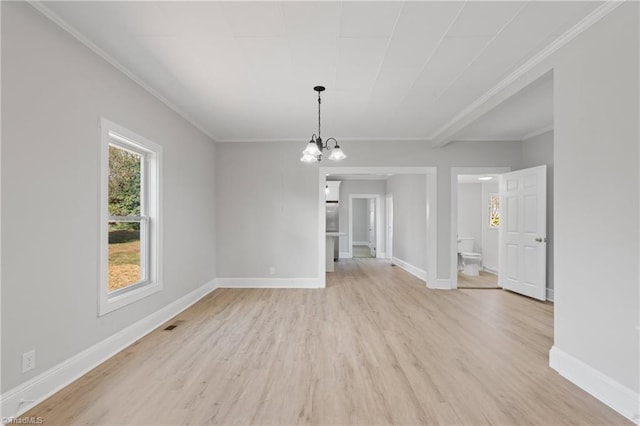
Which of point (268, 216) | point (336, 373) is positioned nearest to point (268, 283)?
point (268, 216)

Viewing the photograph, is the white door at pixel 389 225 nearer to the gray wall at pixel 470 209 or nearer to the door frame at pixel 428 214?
the gray wall at pixel 470 209

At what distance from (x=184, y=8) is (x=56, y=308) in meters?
2.37

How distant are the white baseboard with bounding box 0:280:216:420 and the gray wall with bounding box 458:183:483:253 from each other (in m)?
7.35

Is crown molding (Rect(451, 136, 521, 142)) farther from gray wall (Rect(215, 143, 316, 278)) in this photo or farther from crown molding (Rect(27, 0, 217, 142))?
crown molding (Rect(27, 0, 217, 142))

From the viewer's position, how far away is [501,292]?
5516mm

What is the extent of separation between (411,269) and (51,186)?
22.0 ft

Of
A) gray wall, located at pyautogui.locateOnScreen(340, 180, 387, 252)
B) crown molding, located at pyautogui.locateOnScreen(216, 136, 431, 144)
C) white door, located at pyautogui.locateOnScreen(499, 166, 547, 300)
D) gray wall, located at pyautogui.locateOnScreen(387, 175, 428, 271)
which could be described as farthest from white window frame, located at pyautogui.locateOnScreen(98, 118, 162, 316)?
gray wall, located at pyautogui.locateOnScreen(340, 180, 387, 252)

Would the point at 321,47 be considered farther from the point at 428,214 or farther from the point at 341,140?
the point at 428,214

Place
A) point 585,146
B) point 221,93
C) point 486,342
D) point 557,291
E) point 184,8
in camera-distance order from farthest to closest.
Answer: point 221,93
point 486,342
point 557,291
point 585,146
point 184,8

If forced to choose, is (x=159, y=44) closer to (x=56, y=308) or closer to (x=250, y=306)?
(x=56, y=308)

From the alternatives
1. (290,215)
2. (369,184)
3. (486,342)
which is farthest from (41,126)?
(369,184)

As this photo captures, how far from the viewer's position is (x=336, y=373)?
2.57m

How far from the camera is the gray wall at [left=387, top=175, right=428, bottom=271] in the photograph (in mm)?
6746

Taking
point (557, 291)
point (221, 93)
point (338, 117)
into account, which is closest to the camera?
point (557, 291)
